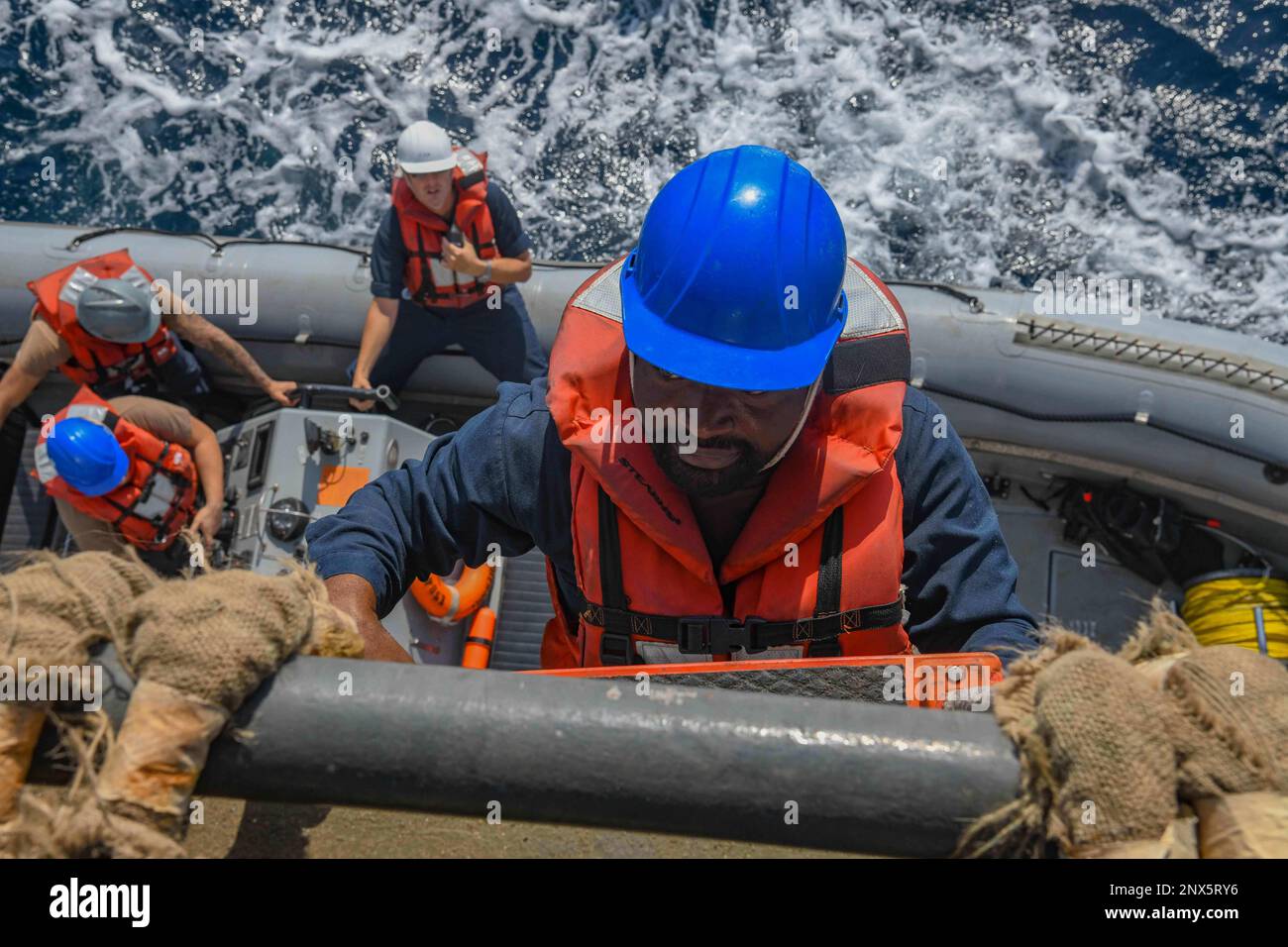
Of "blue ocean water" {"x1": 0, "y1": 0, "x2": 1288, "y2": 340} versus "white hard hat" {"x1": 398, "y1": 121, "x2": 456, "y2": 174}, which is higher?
"blue ocean water" {"x1": 0, "y1": 0, "x2": 1288, "y2": 340}

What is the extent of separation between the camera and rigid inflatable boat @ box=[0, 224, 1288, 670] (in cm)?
371

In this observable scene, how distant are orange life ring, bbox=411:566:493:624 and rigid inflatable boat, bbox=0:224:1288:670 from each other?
0.01 m

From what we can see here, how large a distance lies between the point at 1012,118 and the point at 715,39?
6.12 ft

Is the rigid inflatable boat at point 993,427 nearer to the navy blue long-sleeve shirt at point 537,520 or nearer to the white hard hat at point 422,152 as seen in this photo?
the white hard hat at point 422,152

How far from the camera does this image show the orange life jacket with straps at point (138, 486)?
140 inches

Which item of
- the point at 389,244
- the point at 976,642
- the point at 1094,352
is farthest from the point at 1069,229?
the point at 976,642

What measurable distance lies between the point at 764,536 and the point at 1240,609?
288cm

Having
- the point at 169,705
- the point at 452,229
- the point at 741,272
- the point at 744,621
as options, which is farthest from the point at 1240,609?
the point at 169,705

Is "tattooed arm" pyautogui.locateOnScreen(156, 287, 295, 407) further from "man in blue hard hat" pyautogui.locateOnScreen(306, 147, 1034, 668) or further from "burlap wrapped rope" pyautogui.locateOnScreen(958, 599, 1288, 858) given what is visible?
"burlap wrapped rope" pyautogui.locateOnScreen(958, 599, 1288, 858)

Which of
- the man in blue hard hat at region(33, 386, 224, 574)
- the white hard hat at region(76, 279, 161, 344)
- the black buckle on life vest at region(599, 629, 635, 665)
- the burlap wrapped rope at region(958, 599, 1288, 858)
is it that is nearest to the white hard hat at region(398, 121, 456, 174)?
the white hard hat at region(76, 279, 161, 344)

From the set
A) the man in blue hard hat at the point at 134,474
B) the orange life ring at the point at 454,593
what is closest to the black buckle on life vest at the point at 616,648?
the orange life ring at the point at 454,593

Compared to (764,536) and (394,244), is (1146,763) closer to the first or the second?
(764,536)

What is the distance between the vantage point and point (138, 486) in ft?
11.8

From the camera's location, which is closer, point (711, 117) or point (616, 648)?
point (616, 648)
